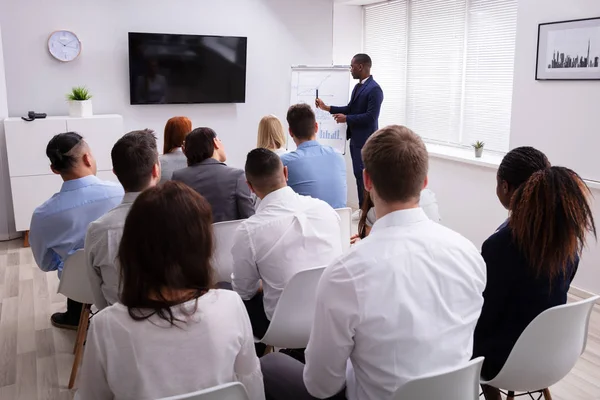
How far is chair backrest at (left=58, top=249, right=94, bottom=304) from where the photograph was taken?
281cm

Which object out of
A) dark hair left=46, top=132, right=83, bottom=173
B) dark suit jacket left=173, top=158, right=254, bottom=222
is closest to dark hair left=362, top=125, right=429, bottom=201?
dark suit jacket left=173, top=158, right=254, bottom=222

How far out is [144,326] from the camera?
4.45ft

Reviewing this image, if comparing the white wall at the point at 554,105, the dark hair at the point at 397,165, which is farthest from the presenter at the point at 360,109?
the dark hair at the point at 397,165

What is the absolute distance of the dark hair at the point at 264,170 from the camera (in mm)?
2536

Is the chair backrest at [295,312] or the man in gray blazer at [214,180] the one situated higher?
the man in gray blazer at [214,180]

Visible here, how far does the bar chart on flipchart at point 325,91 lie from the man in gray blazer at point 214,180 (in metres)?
3.45

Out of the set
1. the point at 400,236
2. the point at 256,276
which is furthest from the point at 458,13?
the point at 400,236

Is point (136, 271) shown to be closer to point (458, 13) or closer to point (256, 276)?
point (256, 276)

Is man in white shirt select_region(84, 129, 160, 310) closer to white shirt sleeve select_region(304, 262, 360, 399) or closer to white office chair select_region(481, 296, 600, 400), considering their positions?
white shirt sleeve select_region(304, 262, 360, 399)

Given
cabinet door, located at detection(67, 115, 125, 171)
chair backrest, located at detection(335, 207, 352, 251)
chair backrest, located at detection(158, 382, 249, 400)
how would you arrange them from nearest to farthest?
1. chair backrest, located at detection(158, 382, 249, 400)
2. chair backrest, located at detection(335, 207, 352, 251)
3. cabinet door, located at detection(67, 115, 125, 171)

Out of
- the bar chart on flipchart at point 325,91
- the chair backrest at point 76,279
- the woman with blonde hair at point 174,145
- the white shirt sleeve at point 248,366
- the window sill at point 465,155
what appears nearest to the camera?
the white shirt sleeve at point 248,366

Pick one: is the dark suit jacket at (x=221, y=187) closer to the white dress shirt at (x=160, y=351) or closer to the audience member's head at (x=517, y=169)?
the audience member's head at (x=517, y=169)

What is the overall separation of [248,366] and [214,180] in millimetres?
1745

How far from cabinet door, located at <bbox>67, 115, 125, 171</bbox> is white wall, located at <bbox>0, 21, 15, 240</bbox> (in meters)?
0.62
